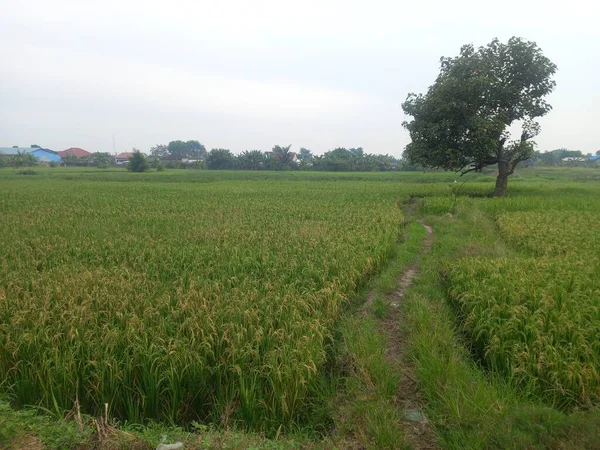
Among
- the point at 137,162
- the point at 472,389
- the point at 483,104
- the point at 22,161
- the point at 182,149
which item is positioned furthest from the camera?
the point at 182,149

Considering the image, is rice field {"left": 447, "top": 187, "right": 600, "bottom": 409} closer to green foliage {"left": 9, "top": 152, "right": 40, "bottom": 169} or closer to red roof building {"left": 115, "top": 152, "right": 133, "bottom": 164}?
green foliage {"left": 9, "top": 152, "right": 40, "bottom": 169}

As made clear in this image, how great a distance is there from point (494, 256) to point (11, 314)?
9.10 m

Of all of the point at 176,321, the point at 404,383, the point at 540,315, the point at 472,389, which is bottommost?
the point at 404,383

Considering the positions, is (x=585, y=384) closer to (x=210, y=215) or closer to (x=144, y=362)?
(x=144, y=362)

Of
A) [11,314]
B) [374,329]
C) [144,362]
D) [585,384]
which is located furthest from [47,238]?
[585,384]

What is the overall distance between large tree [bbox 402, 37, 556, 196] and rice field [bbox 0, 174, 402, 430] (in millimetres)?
11715

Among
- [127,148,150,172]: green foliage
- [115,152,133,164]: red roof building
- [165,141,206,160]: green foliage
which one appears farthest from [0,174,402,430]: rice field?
[165,141,206,160]: green foliage

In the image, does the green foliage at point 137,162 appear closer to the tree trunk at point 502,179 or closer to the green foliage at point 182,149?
the tree trunk at point 502,179

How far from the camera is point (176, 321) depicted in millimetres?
4910

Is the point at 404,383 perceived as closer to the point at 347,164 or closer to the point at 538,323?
the point at 538,323

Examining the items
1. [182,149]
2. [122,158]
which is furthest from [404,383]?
[182,149]

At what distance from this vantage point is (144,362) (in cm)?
392

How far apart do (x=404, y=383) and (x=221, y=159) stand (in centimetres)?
6410

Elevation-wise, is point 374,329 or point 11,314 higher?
point 11,314
